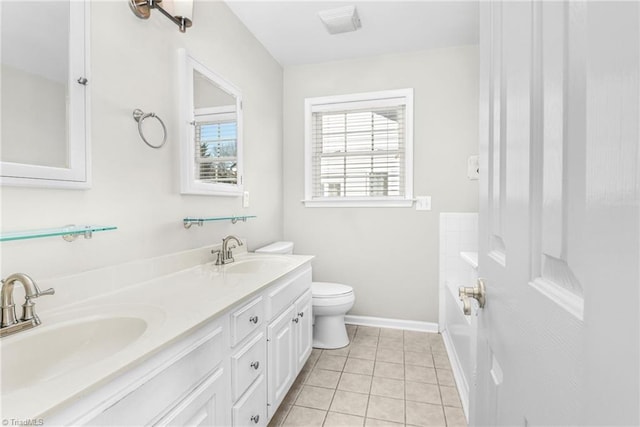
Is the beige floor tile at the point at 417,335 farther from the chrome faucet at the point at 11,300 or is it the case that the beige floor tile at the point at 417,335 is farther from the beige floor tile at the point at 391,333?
the chrome faucet at the point at 11,300

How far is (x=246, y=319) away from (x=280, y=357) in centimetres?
48

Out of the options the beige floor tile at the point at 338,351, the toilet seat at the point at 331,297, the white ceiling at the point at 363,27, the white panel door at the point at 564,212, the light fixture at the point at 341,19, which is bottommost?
the beige floor tile at the point at 338,351

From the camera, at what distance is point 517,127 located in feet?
1.70

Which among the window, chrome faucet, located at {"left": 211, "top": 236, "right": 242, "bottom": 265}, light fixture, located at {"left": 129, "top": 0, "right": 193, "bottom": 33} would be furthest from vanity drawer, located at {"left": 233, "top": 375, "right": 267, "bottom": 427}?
the window

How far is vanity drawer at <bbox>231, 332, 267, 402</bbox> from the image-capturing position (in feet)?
3.78

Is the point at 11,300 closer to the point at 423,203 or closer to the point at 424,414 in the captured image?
the point at 424,414

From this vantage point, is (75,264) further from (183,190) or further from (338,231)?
(338,231)

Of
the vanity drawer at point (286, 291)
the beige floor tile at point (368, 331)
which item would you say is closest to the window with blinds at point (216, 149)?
the vanity drawer at point (286, 291)

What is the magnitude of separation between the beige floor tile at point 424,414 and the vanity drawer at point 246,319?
39.4 inches

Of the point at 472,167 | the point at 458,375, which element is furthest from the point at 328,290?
the point at 472,167

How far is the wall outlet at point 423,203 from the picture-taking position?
271 cm

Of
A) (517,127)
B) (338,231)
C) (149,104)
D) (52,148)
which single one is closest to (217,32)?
(149,104)

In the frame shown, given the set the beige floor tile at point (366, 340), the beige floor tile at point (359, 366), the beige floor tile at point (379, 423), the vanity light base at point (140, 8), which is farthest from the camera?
the beige floor tile at point (366, 340)

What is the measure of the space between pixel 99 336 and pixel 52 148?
646 mm
